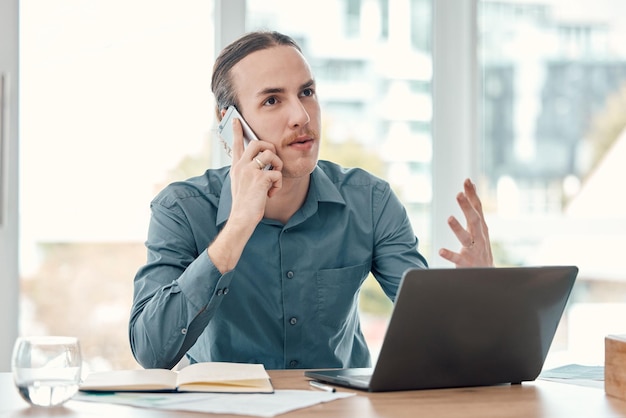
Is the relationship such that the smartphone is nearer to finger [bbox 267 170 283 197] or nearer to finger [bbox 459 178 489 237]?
finger [bbox 267 170 283 197]

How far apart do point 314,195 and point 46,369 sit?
3.47ft

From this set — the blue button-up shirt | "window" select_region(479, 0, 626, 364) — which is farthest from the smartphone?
"window" select_region(479, 0, 626, 364)

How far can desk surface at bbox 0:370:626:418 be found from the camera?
126 cm

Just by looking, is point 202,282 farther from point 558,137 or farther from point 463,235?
point 558,137

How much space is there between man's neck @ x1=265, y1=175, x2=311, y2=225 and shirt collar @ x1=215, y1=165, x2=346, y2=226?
2 cm

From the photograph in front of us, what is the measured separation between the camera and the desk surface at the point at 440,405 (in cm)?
126

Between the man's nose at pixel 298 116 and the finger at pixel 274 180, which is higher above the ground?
the man's nose at pixel 298 116

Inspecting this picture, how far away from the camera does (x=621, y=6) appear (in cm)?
348

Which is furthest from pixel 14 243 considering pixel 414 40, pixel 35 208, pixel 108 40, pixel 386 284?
pixel 414 40

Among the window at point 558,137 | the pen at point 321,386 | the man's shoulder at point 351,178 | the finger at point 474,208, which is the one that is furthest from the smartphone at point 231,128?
the window at point 558,137

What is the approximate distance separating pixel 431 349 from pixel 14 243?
72.0 inches

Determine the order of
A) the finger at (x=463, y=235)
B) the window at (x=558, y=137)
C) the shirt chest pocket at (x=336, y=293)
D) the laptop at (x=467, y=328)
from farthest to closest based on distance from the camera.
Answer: the window at (x=558, y=137)
the shirt chest pocket at (x=336, y=293)
the finger at (x=463, y=235)
the laptop at (x=467, y=328)

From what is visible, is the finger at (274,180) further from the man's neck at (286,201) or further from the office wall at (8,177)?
the office wall at (8,177)

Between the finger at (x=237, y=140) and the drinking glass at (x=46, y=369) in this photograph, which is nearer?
the drinking glass at (x=46, y=369)
